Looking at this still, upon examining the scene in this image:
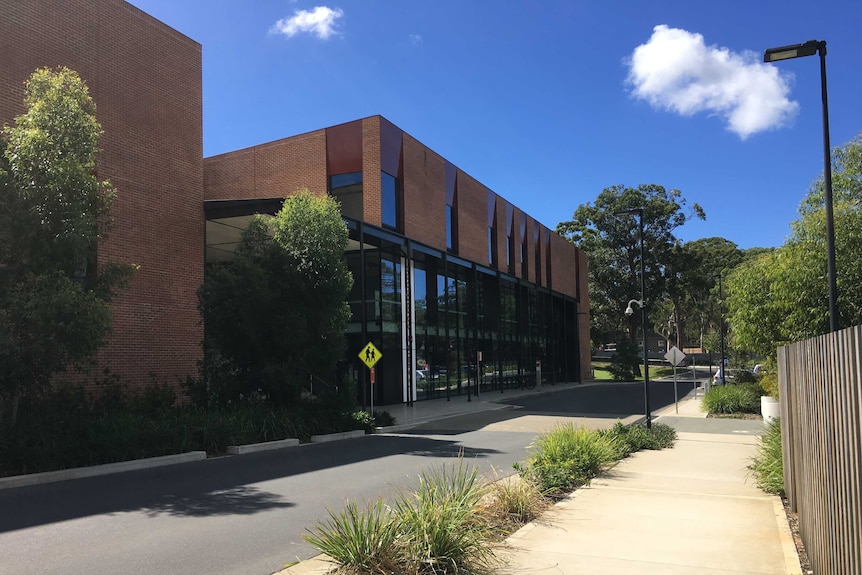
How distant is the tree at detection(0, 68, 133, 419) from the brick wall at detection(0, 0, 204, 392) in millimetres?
3796

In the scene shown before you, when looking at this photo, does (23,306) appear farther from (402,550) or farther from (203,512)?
(402,550)

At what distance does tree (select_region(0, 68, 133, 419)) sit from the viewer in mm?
10633

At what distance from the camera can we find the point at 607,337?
260ft

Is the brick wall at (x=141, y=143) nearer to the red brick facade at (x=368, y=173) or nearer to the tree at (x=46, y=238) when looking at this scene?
the tree at (x=46, y=238)

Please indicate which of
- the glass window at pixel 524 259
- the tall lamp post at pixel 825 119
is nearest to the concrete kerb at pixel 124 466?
the tall lamp post at pixel 825 119

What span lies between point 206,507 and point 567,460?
5.14m

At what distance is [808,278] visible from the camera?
60.8 feet

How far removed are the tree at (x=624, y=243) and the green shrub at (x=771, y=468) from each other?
4968 cm

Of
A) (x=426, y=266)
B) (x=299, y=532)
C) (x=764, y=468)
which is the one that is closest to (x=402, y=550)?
(x=299, y=532)

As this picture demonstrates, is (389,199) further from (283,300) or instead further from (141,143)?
(141,143)

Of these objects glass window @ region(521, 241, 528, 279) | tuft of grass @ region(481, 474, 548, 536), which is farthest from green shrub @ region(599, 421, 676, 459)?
glass window @ region(521, 241, 528, 279)

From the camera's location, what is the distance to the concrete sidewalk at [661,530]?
575 cm

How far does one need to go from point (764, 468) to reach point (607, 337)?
233 ft

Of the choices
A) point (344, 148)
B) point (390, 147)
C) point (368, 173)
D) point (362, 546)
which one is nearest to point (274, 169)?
point (344, 148)
